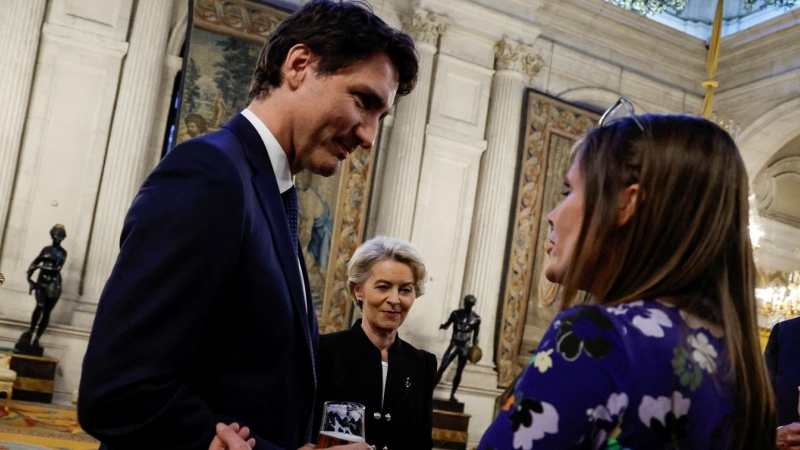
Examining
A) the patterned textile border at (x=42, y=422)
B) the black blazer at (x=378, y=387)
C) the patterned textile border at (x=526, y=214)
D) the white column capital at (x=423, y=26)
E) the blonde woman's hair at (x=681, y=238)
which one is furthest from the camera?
the patterned textile border at (x=526, y=214)

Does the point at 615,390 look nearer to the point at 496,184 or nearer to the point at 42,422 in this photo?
the point at 42,422

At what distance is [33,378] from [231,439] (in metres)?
9.29

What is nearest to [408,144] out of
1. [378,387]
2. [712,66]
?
[712,66]

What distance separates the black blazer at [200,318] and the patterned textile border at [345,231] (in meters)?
10.4

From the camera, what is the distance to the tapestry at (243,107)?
1119cm

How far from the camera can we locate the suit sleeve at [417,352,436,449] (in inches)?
127

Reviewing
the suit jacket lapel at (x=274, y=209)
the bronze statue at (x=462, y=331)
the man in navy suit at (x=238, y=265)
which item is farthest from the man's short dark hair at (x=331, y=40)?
the bronze statue at (x=462, y=331)

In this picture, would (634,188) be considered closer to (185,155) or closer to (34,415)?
(185,155)

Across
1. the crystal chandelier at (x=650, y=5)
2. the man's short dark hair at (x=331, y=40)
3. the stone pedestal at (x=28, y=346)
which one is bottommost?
the stone pedestal at (x=28, y=346)

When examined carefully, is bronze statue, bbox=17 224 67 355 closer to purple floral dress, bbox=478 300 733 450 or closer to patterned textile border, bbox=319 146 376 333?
patterned textile border, bbox=319 146 376 333

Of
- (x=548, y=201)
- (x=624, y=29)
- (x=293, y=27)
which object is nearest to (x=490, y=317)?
(x=548, y=201)

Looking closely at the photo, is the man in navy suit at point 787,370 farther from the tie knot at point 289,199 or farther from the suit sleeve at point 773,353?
the tie knot at point 289,199

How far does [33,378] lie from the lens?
9602mm

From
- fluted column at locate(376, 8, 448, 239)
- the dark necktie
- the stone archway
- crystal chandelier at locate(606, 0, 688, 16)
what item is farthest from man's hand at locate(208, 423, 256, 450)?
crystal chandelier at locate(606, 0, 688, 16)
